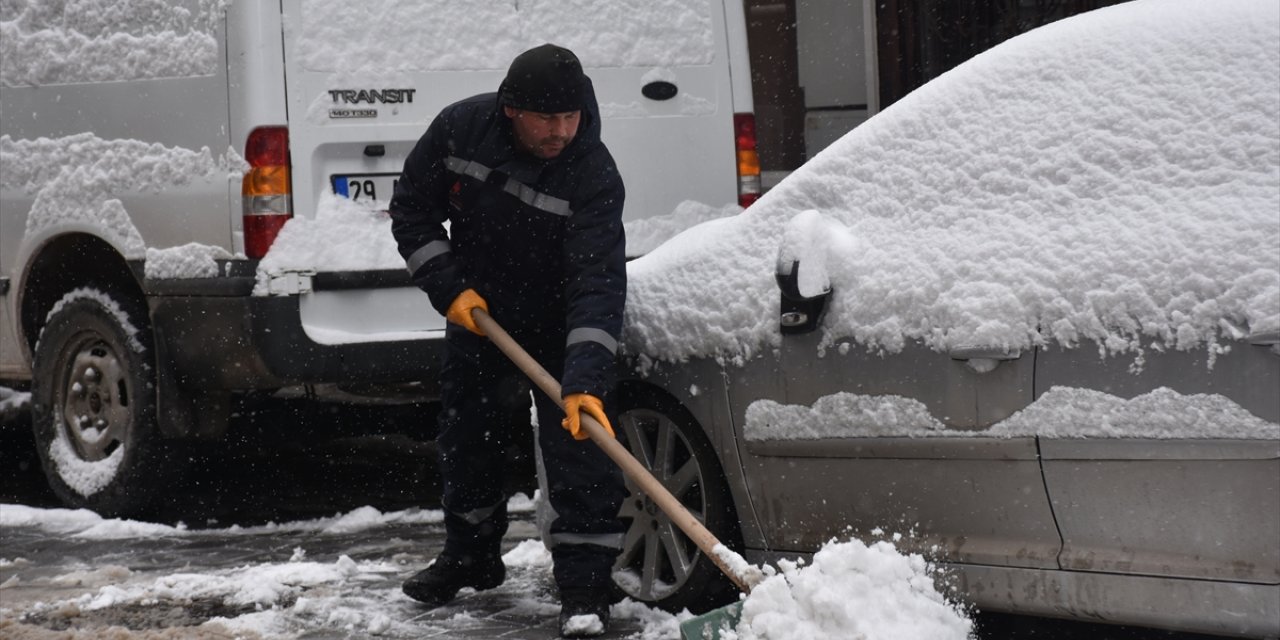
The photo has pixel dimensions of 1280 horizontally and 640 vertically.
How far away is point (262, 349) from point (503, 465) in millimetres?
1354

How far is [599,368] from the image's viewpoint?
4695 mm

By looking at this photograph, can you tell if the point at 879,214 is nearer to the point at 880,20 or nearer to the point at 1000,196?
the point at 1000,196

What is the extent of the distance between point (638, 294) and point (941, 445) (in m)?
1.25

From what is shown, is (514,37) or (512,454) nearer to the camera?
(514,37)

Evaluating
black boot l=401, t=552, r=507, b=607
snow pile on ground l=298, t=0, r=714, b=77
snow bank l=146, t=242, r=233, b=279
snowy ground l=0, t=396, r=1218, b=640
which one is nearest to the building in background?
snowy ground l=0, t=396, r=1218, b=640

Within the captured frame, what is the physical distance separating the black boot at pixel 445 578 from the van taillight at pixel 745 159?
234 cm

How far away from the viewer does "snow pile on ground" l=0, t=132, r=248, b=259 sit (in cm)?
649

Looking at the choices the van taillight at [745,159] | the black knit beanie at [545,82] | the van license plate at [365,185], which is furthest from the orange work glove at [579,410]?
the van taillight at [745,159]

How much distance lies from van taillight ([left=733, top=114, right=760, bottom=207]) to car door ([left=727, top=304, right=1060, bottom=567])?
2481mm

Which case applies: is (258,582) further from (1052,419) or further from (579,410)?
(1052,419)

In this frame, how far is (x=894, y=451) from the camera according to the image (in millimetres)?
4270

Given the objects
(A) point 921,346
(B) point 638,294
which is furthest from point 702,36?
(A) point 921,346

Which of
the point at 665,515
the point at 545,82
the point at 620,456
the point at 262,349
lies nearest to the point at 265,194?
the point at 262,349

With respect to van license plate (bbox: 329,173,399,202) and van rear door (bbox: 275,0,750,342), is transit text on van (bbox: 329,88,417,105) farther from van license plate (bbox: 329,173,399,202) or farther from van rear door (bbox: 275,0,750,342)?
van license plate (bbox: 329,173,399,202)
